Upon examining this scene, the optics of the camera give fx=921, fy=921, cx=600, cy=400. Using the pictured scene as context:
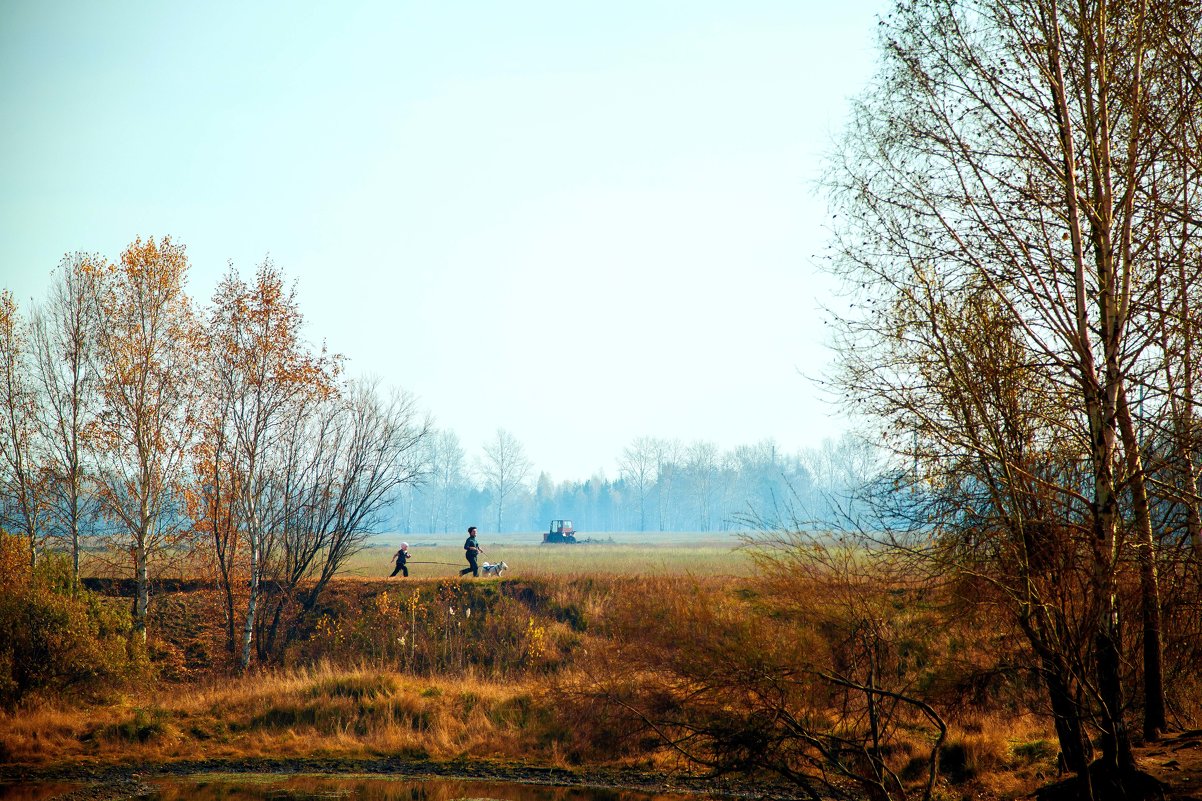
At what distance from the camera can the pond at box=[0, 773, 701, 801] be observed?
15516mm

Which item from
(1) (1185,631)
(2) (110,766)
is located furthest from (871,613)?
(2) (110,766)

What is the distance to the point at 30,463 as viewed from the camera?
2828 centimetres

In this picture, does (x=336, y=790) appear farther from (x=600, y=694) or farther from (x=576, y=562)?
(x=576, y=562)

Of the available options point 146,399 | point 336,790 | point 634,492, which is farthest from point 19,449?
point 634,492

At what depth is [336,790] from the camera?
16.2 m

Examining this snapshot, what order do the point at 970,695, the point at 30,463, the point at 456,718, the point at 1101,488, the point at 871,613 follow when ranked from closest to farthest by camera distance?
the point at 1101,488 < the point at 871,613 < the point at 970,695 < the point at 456,718 < the point at 30,463

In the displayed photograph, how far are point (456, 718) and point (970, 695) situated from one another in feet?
34.1

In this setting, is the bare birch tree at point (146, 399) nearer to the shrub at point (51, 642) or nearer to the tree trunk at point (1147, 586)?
the shrub at point (51, 642)

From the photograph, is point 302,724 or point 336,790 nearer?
point 336,790

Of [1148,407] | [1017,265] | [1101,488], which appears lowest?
[1101,488]

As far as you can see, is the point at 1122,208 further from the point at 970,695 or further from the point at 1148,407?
the point at 970,695

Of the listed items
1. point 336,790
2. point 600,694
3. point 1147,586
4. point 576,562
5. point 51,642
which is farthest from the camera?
point 576,562

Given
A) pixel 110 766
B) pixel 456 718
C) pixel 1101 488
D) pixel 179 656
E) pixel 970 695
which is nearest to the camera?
pixel 1101 488

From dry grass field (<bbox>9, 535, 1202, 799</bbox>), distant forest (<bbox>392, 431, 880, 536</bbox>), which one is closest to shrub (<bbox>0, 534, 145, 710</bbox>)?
dry grass field (<bbox>9, 535, 1202, 799</bbox>)
